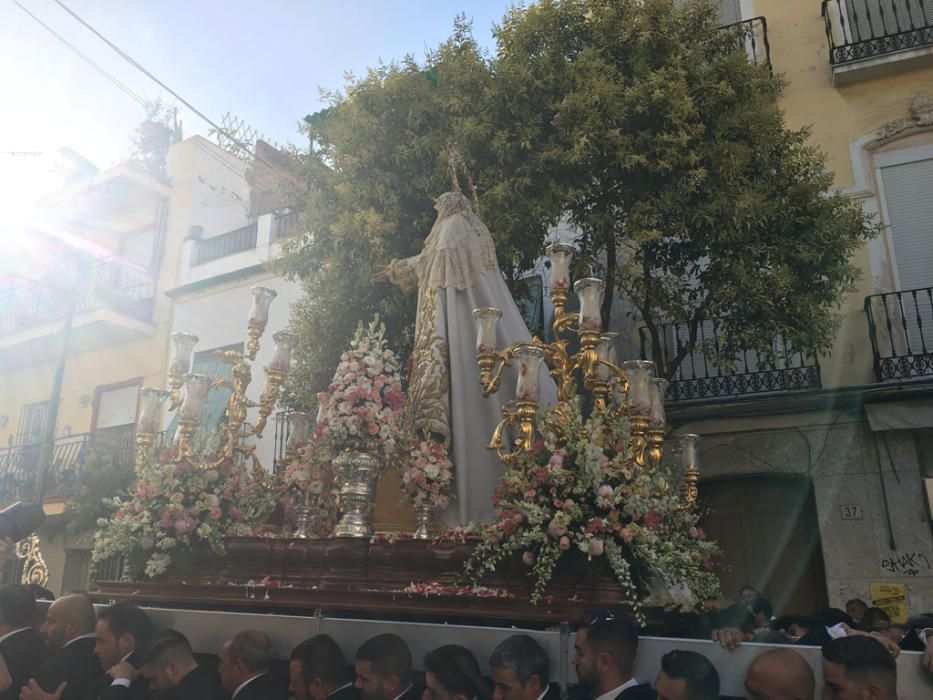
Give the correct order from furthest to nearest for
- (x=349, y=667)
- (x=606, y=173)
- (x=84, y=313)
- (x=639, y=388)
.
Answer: (x=84, y=313)
(x=606, y=173)
(x=639, y=388)
(x=349, y=667)

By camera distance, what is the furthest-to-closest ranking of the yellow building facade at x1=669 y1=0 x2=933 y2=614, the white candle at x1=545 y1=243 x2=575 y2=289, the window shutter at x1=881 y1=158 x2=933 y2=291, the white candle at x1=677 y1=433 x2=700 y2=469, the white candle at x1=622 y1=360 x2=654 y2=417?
the window shutter at x1=881 y1=158 x2=933 y2=291, the yellow building facade at x1=669 y1=0 x2=933 y2=614, the white candle at x1=677 y1=433 x2=700 y2=469, the white candle at x1=545 y1=243 x2=575 y2=289, the white candle at x1=622 y1=360 x2=654 y2=417

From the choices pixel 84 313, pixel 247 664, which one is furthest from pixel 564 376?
pixel 84 313

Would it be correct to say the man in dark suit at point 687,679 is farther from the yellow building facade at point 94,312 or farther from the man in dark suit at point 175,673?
the yellow building facade at point 94,312

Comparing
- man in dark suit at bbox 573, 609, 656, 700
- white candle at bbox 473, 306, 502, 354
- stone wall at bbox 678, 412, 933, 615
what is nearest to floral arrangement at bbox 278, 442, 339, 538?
white candle at bbox 473, 306, 502, 354

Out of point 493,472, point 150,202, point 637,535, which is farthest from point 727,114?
point 150,202

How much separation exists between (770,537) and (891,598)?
1568mm

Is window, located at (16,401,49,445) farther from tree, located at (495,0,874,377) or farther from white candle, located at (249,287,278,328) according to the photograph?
tree, located at (495,0,874,377)

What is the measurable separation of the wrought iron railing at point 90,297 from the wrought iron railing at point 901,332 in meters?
12.5

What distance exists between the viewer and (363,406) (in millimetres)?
5109

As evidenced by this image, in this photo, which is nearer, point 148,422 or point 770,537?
point 148,422

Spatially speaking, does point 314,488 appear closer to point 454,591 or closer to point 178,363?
point 178,363

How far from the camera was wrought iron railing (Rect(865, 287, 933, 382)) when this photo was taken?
9109 millimetres

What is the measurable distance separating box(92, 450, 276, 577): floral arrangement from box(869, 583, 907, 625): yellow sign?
258 inches

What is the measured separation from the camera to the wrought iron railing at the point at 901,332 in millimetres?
9109
